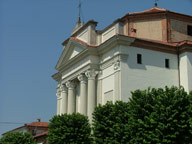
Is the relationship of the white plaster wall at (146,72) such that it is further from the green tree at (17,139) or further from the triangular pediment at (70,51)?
the green tree at (17,139)

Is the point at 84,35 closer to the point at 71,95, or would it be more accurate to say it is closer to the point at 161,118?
the point at 71,95

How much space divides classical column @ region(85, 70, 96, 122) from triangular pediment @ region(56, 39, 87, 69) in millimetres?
2528

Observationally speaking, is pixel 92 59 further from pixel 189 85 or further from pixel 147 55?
pixel 189 85

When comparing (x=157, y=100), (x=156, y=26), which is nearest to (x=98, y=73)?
(x=156, y=26)

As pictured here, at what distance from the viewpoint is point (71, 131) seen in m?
28.9

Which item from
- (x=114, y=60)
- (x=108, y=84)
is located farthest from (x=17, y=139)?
(x=114, y=60)

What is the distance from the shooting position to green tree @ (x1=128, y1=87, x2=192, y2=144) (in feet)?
68.8

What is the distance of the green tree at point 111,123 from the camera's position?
2508 centimetres

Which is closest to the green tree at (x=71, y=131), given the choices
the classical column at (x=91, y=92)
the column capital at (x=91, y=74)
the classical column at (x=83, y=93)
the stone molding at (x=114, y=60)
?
the classical column at (x=91, y=92)

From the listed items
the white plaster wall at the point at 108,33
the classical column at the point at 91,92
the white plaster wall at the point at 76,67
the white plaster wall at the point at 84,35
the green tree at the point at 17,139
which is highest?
the white plaster wall at the point at 84,35

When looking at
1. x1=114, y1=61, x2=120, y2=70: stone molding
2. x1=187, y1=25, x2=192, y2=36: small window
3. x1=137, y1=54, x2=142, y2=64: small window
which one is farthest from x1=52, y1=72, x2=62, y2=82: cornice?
x1=187, y1=25, x2=192, y2=36: small window

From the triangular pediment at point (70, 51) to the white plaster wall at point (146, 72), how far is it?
5.26 meters

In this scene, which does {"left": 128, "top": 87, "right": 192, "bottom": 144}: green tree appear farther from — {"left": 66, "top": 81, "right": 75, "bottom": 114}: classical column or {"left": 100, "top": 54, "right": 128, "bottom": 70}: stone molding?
{"left": 66, "top": 81, "right": 75, "bottom": 114}: classical column

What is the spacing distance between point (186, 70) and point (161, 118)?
37.7 ft
